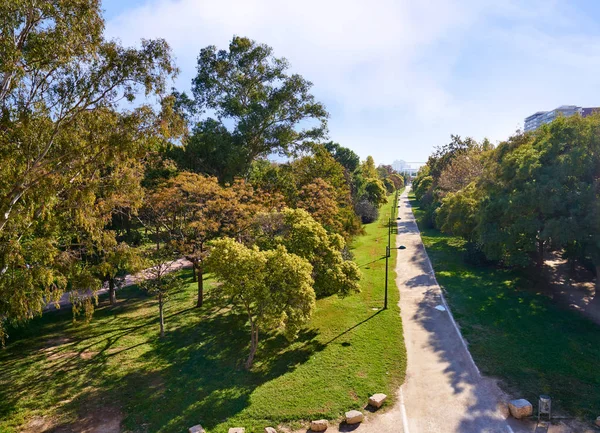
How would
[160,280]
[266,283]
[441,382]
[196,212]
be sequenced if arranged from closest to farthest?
1. [441,382]
2. [266,283]
3. [160,280]
4. [196,212]

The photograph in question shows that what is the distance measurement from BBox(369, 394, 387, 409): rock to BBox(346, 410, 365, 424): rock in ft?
2.23

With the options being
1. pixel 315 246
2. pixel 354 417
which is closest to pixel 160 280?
pixel 315 246

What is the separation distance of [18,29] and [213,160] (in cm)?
1644

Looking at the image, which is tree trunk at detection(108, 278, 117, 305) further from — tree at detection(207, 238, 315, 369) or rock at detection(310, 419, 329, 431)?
rock at detection(310, 419, 329, 431)

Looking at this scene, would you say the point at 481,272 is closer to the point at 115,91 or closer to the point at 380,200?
the point at 115,91

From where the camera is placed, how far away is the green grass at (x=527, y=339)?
450 inches

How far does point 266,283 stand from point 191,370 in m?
4.40

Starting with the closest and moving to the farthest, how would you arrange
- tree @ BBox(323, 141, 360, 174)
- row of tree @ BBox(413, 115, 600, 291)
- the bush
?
row of tree @ BBox(413, 115, 600, 291) < the bush < tree @ BBox(323, 141, 360, 174)

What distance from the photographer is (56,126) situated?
9.99 meters

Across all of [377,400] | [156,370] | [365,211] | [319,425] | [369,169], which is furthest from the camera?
[369,169]

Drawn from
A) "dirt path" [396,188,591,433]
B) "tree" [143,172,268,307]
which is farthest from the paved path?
"tree" [143,172,268,307]

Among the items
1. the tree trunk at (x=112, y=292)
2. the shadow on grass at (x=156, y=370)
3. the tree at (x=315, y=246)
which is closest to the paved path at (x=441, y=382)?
the tree at (x=315, y=246)

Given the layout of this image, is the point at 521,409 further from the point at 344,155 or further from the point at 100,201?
the point at 344,155

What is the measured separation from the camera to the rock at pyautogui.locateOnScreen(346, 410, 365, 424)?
33.3 feet
